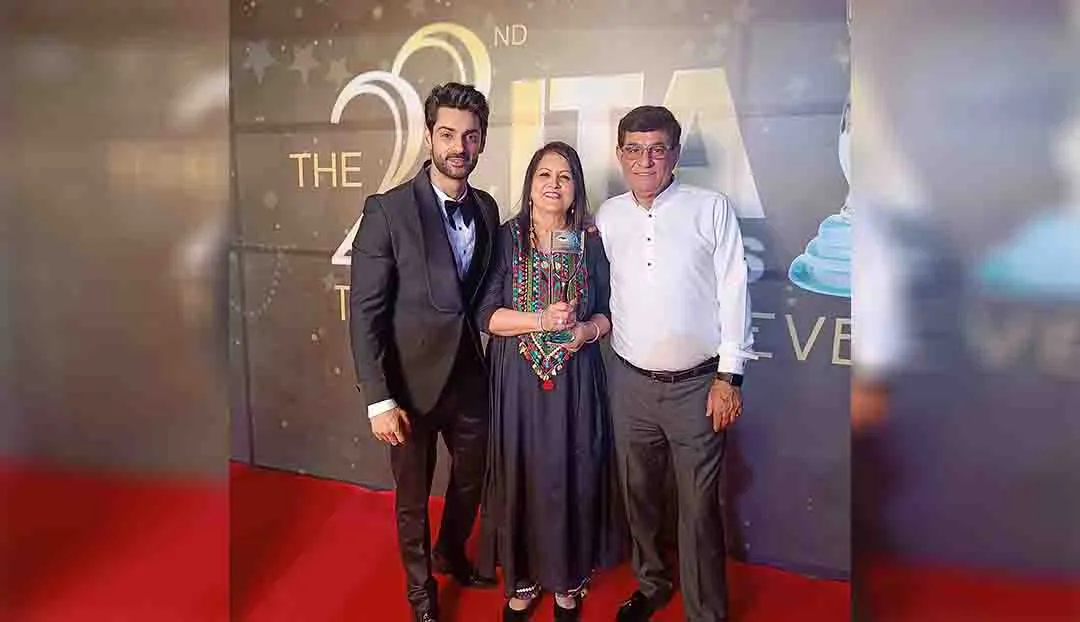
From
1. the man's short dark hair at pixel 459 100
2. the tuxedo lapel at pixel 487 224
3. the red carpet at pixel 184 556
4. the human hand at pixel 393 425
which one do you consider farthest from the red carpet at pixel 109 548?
the man's short dark hair at pixel 459 100

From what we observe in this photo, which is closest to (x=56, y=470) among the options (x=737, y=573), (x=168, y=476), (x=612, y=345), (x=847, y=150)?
(x=168, y=476)

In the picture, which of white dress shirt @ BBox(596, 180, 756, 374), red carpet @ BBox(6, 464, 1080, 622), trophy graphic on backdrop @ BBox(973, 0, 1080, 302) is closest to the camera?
trophy graphic on backdrop @ BBox(973, 0, 1080, 302)

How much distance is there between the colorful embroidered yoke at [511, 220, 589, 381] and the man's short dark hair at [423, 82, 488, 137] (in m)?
0.19

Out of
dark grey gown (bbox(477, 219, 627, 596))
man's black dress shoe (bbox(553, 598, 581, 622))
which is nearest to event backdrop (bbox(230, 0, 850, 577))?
dark grey gown (bbox(477, 219, 627, 596))

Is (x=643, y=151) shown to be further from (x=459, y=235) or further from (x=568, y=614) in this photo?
(x=568, y=614)

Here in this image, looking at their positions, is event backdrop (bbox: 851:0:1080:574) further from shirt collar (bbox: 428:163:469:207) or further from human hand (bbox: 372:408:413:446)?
human hand (bbox: 372:408:413:446)

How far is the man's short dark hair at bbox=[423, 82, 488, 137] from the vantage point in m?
1.01

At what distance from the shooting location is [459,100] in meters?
1.01

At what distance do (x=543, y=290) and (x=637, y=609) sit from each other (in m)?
0.42

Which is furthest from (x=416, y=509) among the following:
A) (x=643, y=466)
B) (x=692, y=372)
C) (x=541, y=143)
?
(x=541, y=143)

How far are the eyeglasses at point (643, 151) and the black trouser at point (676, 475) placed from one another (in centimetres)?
26

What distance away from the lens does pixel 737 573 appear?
0.99m

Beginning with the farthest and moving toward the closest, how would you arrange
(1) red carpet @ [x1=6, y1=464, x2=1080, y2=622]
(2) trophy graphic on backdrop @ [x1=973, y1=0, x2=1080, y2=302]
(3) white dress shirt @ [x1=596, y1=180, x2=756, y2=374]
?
(1) red carpet @ [x1=6, y1=464, x2=1080, y2=622] → (3) white dress shirt @ [x1=596, y1=180, x2=756, y2=374] → (2) trophy graphic on backdrop @ [x1=973, y1=0, x2=1080, y2=302]

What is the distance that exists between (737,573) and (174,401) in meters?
0.79
